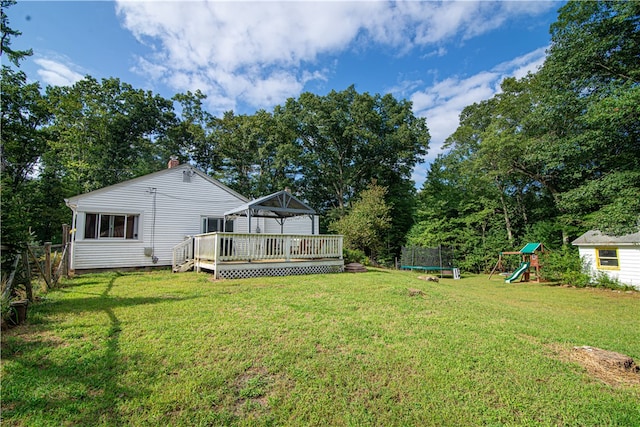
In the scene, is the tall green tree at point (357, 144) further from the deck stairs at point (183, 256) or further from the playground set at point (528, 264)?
the deck stairs at point (183, 256)

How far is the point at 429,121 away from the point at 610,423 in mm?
28967

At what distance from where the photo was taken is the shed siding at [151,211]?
1155 cm

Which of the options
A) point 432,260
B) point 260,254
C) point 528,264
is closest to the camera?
point 260,254

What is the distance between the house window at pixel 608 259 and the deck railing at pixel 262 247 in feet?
40.7

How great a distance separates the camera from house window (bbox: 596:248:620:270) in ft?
41.6

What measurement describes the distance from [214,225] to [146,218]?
3043mm

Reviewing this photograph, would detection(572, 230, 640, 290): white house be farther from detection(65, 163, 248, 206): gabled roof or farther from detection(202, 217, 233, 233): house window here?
detection(202, 217, 233, 233): house window

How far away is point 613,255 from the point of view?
12820 millimetres

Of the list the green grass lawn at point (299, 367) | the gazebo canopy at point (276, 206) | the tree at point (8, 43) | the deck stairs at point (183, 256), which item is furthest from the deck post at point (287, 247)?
the tree at point (8, 43)

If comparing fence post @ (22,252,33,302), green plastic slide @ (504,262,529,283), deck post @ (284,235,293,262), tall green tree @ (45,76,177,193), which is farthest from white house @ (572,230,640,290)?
tall green tree @ (45,76,177,193)

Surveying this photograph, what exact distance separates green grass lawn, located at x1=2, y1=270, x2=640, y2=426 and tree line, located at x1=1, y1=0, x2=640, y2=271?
11.6ft

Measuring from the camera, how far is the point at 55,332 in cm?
414

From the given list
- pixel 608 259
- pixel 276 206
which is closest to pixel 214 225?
pixel 276 206

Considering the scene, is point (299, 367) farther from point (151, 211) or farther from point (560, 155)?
point (560, 155)
